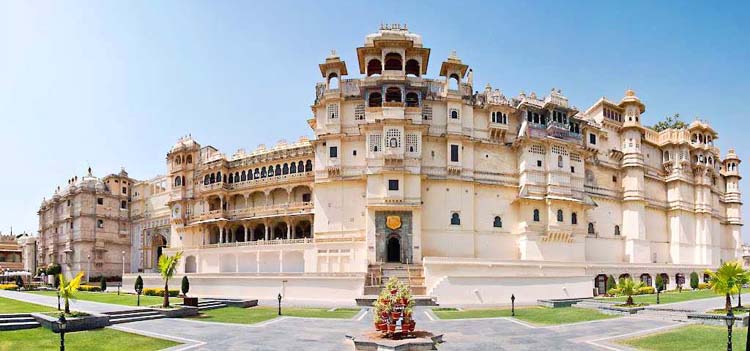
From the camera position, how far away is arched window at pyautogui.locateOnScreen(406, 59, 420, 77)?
53.4m

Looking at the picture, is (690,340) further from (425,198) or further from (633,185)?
(633,185)

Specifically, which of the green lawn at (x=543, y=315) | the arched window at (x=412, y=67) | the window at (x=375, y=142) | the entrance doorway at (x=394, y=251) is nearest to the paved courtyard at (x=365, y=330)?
the green lawn at (x=543, y=315)

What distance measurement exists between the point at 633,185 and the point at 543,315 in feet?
126

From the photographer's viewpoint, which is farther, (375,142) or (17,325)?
(375,142)

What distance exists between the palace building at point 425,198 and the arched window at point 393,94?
0.13 meters

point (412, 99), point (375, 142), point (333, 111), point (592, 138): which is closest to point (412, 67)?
point (412, 99)

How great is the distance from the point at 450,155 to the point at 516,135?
816 cm

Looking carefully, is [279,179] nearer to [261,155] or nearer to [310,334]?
[261,155]

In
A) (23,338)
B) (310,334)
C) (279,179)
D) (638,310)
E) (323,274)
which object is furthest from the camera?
(279,179)

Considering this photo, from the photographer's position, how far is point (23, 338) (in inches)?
816

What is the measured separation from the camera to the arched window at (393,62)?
172 feet

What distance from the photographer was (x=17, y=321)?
23.6 metres

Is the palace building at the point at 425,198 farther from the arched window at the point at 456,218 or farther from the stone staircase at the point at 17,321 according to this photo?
the stone staircase at the point at 17,321

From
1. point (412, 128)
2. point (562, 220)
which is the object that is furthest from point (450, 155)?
point (562, 220)
